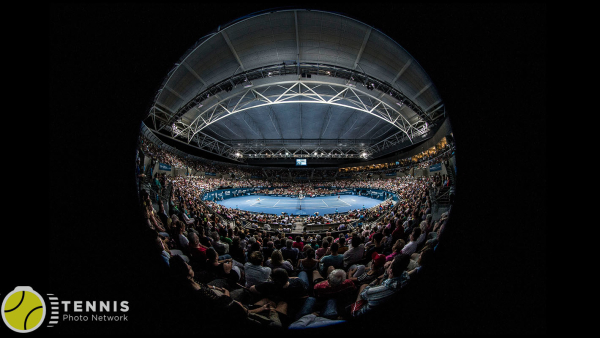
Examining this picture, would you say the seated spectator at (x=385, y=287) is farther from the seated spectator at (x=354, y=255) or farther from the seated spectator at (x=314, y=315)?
the seated spectator at (x=354, y=255)

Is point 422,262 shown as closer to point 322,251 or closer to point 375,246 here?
point 375,246

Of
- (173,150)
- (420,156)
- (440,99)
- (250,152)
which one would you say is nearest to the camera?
(440,99)

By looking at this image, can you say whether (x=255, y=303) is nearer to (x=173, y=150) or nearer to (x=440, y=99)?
(x=173, y=150)

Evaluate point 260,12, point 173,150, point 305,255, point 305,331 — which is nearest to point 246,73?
point 260,12

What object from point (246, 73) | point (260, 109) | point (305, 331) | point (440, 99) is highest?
point (260, 109)

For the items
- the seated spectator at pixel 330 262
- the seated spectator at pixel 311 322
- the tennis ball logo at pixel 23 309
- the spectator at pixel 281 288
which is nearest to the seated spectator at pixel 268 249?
the spectator at pixel 281 288

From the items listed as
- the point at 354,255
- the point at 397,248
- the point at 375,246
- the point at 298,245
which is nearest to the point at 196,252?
the point at 298,245
